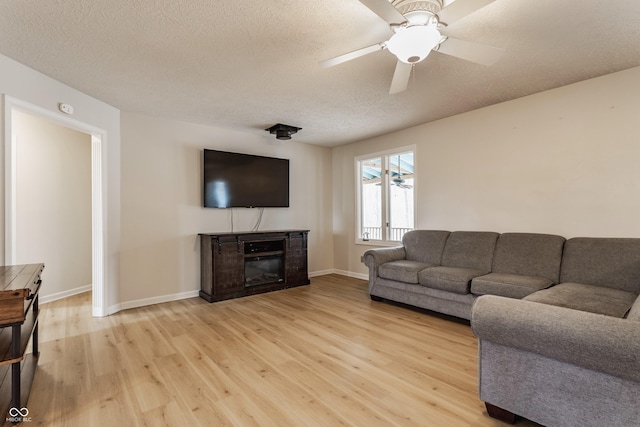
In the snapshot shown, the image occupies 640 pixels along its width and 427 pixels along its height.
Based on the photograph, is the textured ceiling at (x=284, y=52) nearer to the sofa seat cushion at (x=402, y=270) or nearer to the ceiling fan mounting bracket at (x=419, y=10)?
the ceiling fan mounting bracket at (x=419, y=10)

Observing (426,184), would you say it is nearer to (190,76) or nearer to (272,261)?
(272,261)

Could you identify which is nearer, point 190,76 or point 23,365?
point 23,365

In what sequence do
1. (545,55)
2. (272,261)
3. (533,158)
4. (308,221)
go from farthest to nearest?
(308,221) → (272,261) → (533,158) → (545,55)

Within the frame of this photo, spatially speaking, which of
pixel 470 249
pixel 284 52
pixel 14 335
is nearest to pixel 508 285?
pixel 470 249

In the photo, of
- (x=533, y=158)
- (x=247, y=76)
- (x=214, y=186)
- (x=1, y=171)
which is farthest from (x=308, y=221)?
(x=1, y=171)

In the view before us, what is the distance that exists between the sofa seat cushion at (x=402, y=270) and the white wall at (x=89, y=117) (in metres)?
3.33

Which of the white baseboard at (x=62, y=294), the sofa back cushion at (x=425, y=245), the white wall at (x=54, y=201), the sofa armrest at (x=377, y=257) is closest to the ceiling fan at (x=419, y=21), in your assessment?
the sofa back cushion at (x=425, y=245)

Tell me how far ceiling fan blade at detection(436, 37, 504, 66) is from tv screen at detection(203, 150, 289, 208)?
3.35m

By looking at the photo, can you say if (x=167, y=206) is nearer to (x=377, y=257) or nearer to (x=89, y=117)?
(x=89, y=117)

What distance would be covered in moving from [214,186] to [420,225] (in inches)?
123

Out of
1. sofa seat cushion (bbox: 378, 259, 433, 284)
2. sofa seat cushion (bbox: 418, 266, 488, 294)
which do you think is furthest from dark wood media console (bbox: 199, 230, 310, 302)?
sofa seat cushion (bbox: 418, 266, 488, 294)

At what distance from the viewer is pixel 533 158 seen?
11.3ft

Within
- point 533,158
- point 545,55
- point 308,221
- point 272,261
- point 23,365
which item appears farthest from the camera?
point 308,221

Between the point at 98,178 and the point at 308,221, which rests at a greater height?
the point at 98,178
